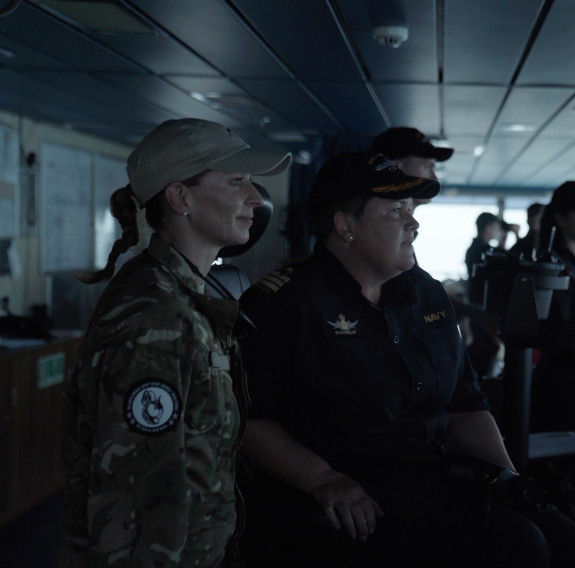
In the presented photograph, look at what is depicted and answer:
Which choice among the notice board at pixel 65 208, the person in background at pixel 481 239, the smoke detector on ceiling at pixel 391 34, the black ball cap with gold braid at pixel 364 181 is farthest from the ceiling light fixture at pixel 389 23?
the notice board at pixel 65 208

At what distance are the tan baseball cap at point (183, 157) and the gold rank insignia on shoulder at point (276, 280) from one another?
33 centimetres

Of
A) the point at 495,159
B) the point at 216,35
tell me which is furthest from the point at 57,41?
the point at 495,159

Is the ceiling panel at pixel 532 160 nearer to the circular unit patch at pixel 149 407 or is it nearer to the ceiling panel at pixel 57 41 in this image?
the ceiling panel at pixel 57 41

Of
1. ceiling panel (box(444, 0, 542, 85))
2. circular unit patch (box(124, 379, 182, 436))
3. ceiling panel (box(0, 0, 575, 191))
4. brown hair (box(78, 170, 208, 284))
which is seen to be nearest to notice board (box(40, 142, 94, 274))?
ceiling panel (box(0, 0, 575, 191))

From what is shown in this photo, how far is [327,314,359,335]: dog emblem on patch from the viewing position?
5.08 ft

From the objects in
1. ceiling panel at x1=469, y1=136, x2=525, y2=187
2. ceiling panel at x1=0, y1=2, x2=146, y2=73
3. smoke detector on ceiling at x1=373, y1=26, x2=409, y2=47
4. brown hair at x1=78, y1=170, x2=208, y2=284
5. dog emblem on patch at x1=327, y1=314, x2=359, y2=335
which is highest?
ceiling panel at x1=469, y1=136, x2=525, y2=187

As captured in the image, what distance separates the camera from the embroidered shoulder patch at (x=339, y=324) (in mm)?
1542

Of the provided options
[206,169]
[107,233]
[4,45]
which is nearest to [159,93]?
[4,45]

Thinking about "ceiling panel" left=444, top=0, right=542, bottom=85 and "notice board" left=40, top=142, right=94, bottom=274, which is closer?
"ceiling panel" left=444, top=0, right=542, bottom=85

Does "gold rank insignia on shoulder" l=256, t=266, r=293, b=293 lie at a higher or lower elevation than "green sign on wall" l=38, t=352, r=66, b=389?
higher

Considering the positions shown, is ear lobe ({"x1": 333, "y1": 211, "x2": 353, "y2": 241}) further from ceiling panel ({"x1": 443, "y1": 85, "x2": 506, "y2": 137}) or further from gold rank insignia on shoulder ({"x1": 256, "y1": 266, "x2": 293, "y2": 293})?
ceiling panel ({"x1": 443, "y1": 85, "x2": 506, "y2": 137})

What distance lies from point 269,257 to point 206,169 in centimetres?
743

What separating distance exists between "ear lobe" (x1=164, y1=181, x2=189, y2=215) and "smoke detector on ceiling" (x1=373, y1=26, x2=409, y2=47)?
2005 mm

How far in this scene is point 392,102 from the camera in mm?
4770
